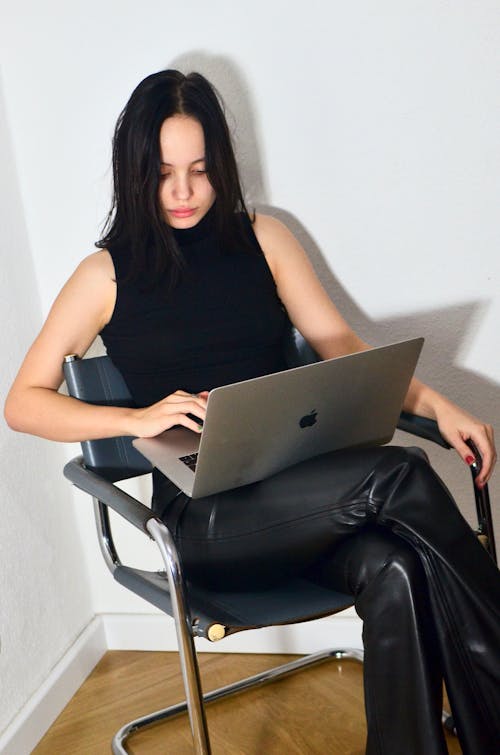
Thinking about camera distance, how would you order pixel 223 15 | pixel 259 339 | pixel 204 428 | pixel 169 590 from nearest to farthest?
pixel 204 428 → pixel 169 590 → pixel 259 339 → pixel 223 15

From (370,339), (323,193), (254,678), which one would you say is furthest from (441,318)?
(254,678)

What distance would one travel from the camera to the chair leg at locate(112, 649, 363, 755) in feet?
5.95

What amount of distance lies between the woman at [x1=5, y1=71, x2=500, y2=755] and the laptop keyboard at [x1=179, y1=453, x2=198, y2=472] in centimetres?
5

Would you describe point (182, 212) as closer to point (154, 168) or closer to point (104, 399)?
point (154, 168)

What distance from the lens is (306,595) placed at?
56.4 inches

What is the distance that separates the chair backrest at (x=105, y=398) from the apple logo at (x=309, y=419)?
14.6 inches

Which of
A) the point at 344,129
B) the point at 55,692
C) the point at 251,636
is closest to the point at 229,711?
the point at 251,636

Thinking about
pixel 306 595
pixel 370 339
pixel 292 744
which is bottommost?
pixel 292 744

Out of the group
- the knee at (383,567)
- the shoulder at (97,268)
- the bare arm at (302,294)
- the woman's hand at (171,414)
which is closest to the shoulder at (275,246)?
the bare arm at (302,294)

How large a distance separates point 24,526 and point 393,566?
935 mm

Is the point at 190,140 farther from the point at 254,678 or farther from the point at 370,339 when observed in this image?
the point at 254,678

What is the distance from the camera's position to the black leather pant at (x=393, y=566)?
126 centimetres

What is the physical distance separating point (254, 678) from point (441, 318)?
2.79 feet

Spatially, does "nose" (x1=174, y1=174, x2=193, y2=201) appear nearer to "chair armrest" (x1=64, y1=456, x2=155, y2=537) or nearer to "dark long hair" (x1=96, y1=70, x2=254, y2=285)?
"dark long hair" (x1=96, y1=70, x2=254, y2=285)
